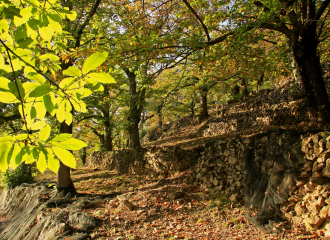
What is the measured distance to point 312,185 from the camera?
10.8 ft

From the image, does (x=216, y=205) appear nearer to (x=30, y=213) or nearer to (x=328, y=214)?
(x=328, y=214)

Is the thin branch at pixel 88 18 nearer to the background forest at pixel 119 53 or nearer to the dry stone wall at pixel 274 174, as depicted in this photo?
the background forest at pixel 119 53

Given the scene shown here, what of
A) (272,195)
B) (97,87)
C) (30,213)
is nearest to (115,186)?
(30,213)

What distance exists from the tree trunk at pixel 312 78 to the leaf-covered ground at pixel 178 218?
2841 millimetres

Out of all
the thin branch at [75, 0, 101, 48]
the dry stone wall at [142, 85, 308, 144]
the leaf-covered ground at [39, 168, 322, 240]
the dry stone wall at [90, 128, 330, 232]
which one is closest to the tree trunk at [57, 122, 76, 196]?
the leaf-covered ground at [39, 168, 322, 240]

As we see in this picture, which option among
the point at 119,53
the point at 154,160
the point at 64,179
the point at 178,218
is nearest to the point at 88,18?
the point at 119,53

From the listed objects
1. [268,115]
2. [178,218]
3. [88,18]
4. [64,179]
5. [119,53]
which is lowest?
[178,218]

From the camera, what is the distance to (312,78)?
4648mm

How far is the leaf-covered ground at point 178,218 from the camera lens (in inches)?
140

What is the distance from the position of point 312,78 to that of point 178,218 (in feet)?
15.1

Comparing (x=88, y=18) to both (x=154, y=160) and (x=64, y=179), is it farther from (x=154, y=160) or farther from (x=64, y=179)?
(x=154, y=160)

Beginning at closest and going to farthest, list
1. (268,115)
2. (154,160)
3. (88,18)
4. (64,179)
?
(88,18), (64,179), (154,160), (268,115)

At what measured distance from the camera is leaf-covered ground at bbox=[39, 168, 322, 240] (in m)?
3.57

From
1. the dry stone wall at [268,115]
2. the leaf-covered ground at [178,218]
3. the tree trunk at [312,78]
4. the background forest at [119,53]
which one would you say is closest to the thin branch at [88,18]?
the background forest at [119,53]
